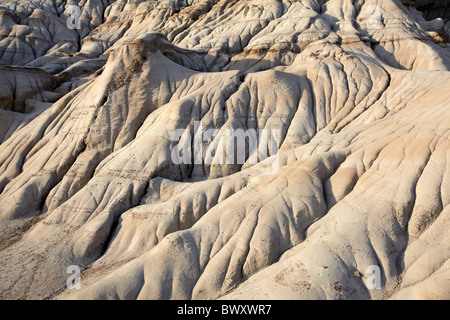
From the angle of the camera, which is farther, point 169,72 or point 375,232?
point 169,72

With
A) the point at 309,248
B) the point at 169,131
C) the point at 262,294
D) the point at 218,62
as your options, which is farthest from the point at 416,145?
the point at 218,62

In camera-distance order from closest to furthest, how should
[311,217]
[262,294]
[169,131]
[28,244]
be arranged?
[262,294] < [311,217] < [28,244] < [169,131]

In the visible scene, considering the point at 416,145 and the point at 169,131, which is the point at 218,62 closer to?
the point at 169,131

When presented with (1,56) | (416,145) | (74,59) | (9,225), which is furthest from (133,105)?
(1,56)

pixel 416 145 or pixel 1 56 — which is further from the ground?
pixel 416 145

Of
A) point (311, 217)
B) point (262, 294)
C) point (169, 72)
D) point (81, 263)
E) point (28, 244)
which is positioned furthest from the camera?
point (169, 72)

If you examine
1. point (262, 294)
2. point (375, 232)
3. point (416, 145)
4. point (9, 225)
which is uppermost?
point (416, 145)

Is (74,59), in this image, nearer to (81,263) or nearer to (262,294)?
(81,263)
